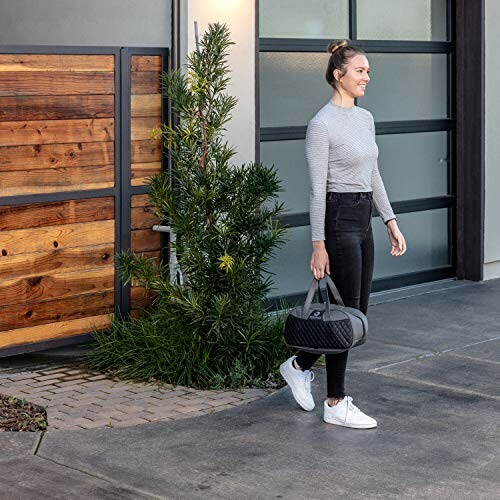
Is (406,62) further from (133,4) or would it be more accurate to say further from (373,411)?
(373,411)

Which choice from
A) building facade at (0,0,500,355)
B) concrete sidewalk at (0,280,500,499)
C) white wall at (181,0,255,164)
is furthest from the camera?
white wall at (181,0,255,164)

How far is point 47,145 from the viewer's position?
714 centimetres

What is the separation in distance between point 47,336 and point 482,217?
15.1ft

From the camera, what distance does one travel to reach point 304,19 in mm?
9109

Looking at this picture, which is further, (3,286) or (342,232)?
(3,286)

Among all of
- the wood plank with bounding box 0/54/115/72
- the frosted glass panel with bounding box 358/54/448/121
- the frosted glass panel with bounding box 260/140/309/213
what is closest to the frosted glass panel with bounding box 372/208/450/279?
the frosted glass panel with bounding box 358/54/448/121

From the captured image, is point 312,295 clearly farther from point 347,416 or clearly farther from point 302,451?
point 302,451

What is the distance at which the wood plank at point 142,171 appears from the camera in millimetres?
7586

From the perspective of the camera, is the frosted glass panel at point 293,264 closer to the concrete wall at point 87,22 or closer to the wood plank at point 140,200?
the wood plank at point 140,200

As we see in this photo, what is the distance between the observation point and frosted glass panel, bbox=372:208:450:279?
9.97 m

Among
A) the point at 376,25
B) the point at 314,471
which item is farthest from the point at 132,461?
the point at 376,25

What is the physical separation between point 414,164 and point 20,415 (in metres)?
5.02

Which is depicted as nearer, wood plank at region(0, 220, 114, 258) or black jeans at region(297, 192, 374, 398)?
black jeans at region(297, 192, 374, 398)

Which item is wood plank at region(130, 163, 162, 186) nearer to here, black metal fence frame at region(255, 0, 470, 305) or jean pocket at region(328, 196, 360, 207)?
black metal fence frame at region(255, 0, 470, 305)
